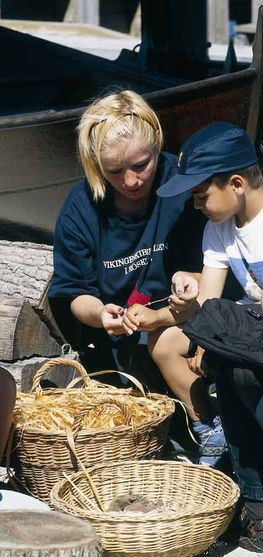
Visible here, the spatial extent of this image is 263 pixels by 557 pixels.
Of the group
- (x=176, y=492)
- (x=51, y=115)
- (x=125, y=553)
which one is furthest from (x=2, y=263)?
(x=125, y=553)

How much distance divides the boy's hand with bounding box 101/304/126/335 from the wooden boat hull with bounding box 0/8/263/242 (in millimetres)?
2176

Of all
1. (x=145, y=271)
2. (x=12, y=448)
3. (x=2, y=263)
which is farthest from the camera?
(x=2, y=263)

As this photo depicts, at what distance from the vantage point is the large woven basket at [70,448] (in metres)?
3.81

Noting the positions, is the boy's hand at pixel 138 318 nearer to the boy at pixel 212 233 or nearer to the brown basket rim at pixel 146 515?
the boy at pixel 212 233

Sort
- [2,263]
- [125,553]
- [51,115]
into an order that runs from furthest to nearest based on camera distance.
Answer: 1. [51,115]
2. [2,263]
3. [125,553]

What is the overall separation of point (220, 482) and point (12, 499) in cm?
65

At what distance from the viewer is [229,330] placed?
12.0ft

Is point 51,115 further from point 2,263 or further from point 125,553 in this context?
point 125,553

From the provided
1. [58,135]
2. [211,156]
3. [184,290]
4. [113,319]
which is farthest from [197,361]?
[58,135]

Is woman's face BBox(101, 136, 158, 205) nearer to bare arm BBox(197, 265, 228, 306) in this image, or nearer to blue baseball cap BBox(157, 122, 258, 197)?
blue baseball cap BBox(157, 122, 258, 197)

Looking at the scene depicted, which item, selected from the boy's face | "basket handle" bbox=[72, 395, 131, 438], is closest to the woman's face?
the boy's face

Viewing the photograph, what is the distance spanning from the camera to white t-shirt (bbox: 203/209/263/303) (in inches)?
154

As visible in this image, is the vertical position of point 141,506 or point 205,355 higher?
point 205,355

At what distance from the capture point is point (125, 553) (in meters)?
3.34
